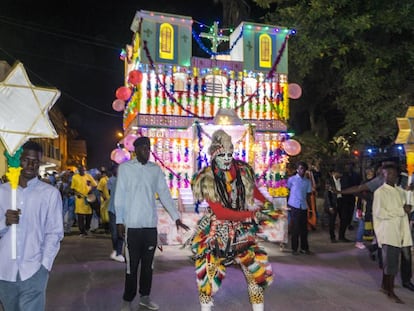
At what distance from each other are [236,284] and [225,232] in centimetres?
272

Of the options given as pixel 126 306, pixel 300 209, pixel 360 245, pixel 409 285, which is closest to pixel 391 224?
pixel 409 285

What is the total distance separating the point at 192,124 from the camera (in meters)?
11.1

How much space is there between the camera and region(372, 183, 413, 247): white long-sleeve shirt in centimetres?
591

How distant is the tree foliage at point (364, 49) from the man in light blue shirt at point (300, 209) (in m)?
3.29

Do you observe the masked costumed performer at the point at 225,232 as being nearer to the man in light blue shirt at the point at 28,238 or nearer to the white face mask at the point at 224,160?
the white face mask at the point at 224,160

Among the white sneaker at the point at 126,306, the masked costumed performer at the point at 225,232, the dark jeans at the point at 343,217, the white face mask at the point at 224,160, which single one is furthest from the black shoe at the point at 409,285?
the dark jeans at the point at 343,217

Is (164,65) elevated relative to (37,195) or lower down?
elevated

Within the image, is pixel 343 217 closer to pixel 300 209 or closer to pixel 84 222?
pixel 300 209

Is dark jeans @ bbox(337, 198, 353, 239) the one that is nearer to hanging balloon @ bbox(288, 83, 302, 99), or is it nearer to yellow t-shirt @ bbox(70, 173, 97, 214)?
hanging balloon @ bbox(288, 83, 302, 99)

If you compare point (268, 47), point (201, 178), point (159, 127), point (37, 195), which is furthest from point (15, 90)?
point (268, 47)

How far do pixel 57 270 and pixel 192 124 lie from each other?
4.85 m

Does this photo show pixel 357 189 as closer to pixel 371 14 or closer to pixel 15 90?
pixel 15 90

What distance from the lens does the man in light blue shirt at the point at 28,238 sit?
124 inches

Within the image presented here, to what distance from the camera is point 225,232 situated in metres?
4.32
